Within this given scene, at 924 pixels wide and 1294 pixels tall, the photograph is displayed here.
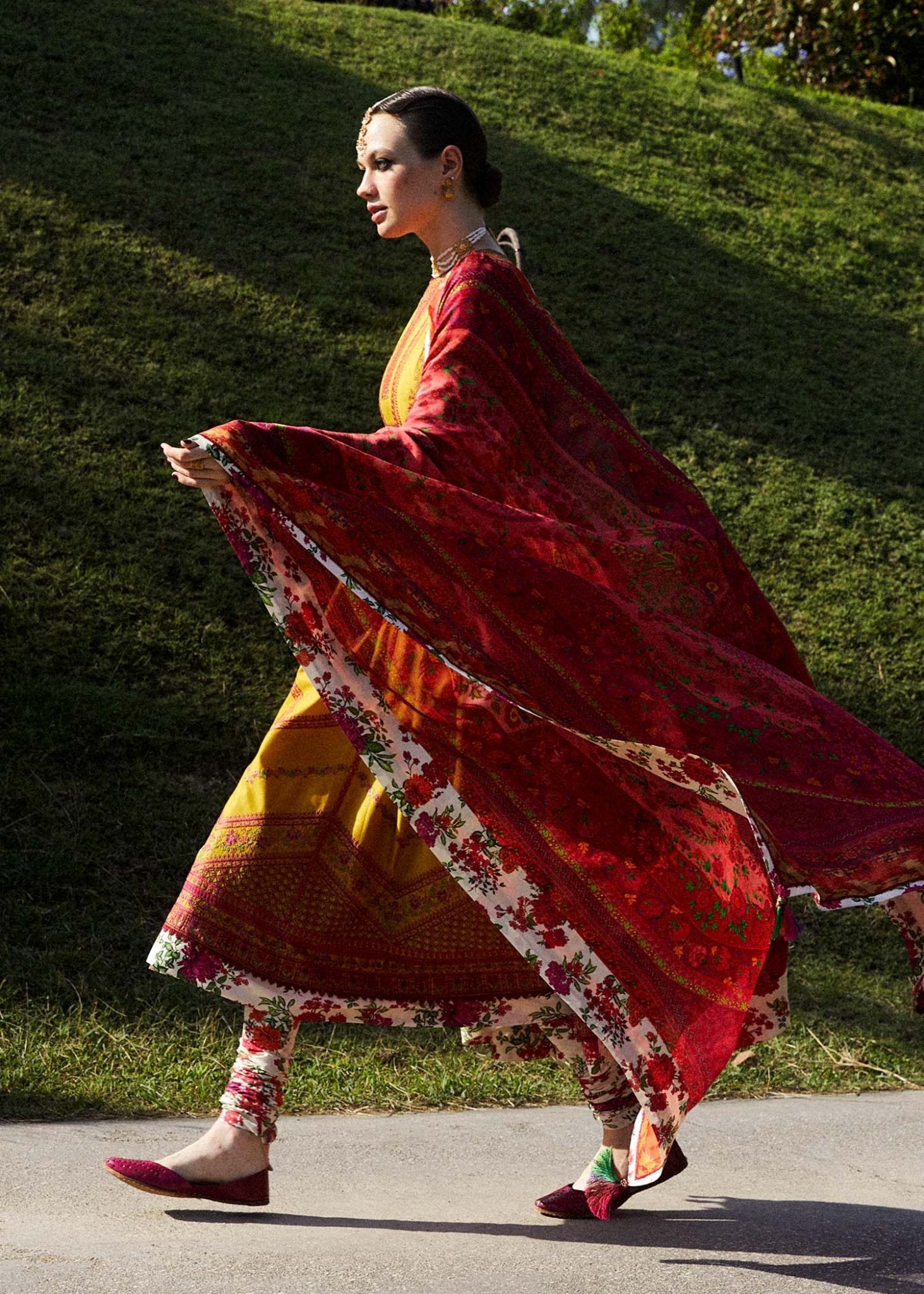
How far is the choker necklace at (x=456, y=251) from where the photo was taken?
2.94m

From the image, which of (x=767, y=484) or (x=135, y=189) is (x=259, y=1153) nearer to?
(x=767, y=484)

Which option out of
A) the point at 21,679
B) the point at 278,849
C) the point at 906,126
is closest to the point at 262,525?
the point at 278,849

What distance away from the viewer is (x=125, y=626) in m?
5.71

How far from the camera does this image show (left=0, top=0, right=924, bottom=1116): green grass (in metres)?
4.30

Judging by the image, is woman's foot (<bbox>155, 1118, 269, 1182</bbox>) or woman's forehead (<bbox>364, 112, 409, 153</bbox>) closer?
woman's foot (<bbox>155, 1118, 269, 1182</bbox>)

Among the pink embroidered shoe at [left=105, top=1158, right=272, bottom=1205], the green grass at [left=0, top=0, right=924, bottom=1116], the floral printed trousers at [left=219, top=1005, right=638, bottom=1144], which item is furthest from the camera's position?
the green grass at [left=0, top=0, right=924, bottom=1116]

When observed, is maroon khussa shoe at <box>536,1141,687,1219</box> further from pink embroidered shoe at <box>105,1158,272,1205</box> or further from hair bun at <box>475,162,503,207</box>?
hair bun at <box>475,162,503,207</box>

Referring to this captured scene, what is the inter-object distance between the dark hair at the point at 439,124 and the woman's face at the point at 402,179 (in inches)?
0.5

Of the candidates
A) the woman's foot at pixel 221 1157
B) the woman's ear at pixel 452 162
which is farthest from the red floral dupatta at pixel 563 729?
the woman's foot at pixel 221 1157

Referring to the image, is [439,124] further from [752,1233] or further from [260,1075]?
[752,1233]

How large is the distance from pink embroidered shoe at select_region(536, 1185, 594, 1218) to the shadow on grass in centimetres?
2

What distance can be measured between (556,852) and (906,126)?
10064 mm

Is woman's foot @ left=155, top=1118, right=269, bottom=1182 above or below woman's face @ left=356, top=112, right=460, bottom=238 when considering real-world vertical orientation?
below

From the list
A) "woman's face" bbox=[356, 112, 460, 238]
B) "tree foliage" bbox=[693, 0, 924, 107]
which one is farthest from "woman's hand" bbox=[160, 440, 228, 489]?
"tree foliage" bbox=[693, 0, 924, 107]
